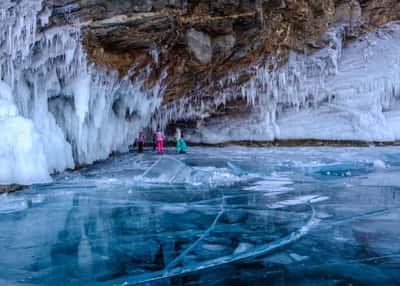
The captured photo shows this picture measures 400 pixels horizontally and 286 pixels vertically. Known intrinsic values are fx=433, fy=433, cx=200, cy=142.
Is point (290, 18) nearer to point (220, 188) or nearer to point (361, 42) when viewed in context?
point (361, 42)

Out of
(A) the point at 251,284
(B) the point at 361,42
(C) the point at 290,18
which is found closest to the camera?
(A) the point at 251,284

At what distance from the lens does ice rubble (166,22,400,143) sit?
18.7m

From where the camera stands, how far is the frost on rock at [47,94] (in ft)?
29.0

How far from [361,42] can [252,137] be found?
21.4 ft

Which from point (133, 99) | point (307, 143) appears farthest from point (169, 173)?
point (307, 143)

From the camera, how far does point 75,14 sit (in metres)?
10.6

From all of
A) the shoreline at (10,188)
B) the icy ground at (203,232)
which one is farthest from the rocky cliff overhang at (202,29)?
the icy ground at (203,232)

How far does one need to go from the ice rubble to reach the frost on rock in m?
5.94

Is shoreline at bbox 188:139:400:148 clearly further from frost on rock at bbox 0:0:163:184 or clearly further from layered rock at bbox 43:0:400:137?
frost on rock at bbox 0:0:163:184

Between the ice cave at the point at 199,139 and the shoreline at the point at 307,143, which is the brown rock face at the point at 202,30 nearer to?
the ice cave at the point at 199,139

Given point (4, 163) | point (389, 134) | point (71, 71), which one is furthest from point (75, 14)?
point (389, 134)

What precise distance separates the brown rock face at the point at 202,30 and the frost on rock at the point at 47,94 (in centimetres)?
53

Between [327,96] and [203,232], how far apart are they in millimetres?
16546

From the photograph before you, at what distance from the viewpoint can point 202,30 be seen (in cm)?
1415
